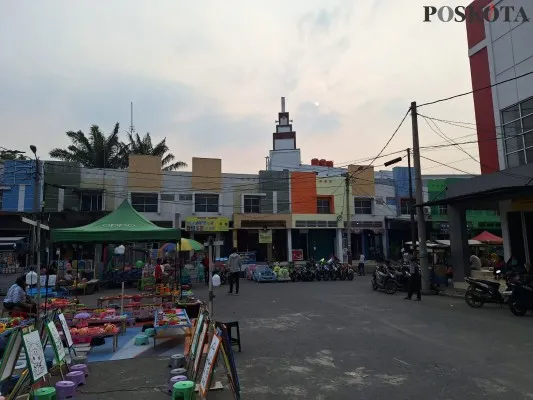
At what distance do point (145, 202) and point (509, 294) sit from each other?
80.6 ft

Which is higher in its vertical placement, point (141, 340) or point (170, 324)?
point (170, 324)

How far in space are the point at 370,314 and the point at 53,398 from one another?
324 inches

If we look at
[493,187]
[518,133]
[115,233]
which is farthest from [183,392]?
[518,133]

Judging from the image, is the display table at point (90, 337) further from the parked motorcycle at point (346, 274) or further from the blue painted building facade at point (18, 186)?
the blue painted building facade at point (18, 186)

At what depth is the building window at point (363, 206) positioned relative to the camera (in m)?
33.8

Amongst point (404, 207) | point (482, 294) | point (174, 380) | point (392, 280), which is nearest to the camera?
point (174, 380)

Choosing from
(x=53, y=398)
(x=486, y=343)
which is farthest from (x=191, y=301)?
(x=486, y=343)

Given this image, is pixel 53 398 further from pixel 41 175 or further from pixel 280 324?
pixel 41 175

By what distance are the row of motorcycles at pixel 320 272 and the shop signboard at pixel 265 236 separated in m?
8.07

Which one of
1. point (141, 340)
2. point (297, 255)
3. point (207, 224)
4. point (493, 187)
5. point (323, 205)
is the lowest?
point (141, 340)

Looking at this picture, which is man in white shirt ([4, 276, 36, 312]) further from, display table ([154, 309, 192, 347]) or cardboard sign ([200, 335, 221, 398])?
cardboard sign ([200, 335, 221, 398])

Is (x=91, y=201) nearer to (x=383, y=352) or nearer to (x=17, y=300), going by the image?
(x=17, y=300)

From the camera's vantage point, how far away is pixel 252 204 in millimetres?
32062

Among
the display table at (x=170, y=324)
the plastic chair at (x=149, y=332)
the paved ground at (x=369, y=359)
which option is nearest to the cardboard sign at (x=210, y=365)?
the paved ground at (x=369, y=359)
